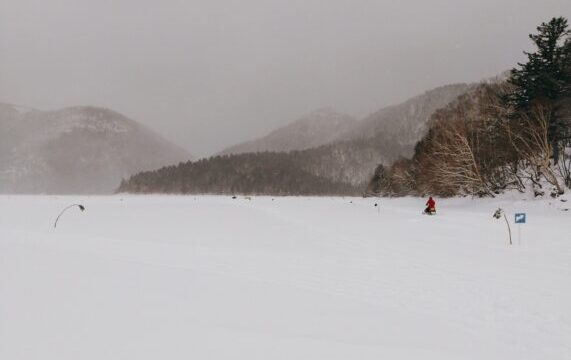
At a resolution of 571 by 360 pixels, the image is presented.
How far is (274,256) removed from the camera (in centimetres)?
1180

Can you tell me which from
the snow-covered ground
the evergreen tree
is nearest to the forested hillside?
the evergreen tree

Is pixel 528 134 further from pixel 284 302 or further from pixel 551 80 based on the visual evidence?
pixel 284 302

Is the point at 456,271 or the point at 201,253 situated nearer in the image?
the point at 456,271

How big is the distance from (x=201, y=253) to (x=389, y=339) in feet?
27.3

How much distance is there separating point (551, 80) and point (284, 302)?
37.6 meters

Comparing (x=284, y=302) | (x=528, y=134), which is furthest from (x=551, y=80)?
(x=284, y=302)

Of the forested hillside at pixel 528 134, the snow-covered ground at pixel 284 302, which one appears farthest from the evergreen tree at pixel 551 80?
the snow-covered ground at pixel 284 302

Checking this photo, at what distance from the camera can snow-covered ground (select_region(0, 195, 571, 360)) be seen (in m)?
4.86

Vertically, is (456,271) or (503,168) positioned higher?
(503,168)

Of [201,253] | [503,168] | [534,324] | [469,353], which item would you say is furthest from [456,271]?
[503,168]

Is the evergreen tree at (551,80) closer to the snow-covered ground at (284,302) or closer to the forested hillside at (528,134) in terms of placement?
the forested hillside at (528,134)

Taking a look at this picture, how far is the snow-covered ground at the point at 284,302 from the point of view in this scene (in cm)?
486

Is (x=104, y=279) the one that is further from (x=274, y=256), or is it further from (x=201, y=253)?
(x=274, y=256)

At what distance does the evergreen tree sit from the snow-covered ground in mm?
25656
